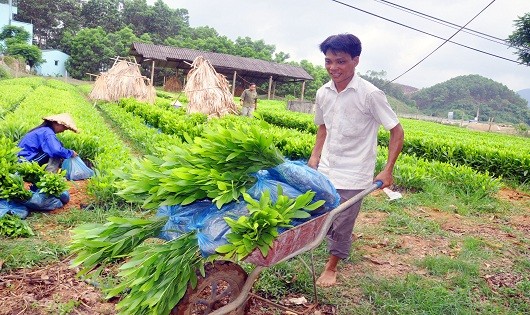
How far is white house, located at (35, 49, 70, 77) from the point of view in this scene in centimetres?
4722

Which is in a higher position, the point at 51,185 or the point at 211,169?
the point at 211,169

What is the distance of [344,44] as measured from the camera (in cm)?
300

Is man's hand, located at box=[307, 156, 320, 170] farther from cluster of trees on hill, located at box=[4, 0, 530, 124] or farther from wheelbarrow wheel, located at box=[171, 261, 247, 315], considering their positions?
cluster of trees on hill, located at box=[4, 0, 530, 124]

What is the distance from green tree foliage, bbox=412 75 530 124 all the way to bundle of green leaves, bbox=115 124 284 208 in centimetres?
7309

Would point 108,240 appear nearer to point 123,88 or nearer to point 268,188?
point 268,188

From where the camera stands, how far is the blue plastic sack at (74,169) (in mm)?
5702

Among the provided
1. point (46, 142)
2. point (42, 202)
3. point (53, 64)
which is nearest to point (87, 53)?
point (53, 64)

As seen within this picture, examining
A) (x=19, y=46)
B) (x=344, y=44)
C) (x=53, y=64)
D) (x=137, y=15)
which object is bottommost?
(x=53, y=64)

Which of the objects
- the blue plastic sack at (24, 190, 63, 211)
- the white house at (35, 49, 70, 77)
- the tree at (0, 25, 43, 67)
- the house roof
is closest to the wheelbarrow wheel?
the blue plastic sack at (24, 190, 63, 211)

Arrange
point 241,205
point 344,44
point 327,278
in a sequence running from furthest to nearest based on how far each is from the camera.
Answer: point 327,278, point 344,44, point 241,205

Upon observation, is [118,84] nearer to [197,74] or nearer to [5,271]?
[197,74]

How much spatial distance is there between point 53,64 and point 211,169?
174 feet

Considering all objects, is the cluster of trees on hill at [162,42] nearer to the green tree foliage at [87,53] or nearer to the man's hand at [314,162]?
the green tree foliage at [87,53]

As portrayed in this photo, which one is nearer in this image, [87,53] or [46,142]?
→ [46,142]
